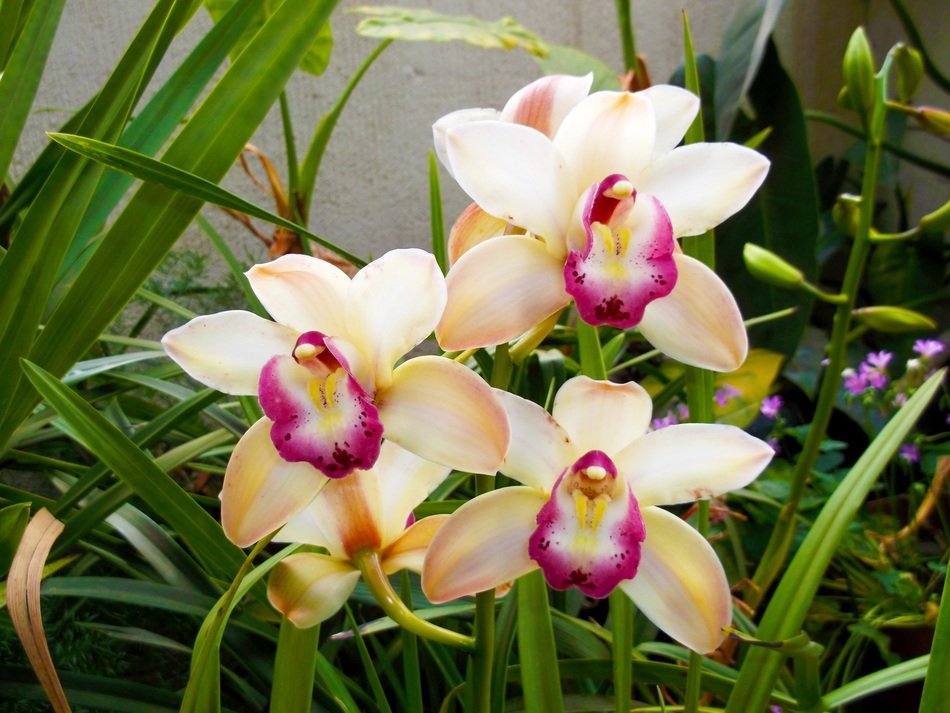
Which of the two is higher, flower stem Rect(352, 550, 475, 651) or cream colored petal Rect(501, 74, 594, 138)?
cream colored petal Rect(501, 74, 594, 138)

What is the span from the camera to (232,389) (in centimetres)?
35

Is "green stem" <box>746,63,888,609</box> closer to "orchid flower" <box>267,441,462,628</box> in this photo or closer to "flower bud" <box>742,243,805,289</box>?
"flower bud" <box>742,243,805,289</box>

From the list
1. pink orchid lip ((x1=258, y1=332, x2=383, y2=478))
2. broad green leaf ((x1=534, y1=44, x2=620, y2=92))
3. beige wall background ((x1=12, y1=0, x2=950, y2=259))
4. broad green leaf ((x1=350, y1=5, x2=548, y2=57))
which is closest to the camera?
pink orchid lip ((x1=258, y1=332, x2=383, y2=478))

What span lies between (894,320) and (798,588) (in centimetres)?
35

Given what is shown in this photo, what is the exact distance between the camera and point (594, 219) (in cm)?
36

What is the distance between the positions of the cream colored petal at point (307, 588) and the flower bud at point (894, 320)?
56cm

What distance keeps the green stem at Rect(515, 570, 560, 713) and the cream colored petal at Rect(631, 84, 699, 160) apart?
0.25 metres

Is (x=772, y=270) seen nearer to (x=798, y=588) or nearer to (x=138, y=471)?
(x=798, y=588)

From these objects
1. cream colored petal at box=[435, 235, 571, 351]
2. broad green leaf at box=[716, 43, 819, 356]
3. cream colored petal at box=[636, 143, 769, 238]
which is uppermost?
cream colored petal at box=[636, 143, 769, 238]

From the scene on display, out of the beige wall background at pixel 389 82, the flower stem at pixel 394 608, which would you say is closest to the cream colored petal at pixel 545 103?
the flower stem at pixel 394 608

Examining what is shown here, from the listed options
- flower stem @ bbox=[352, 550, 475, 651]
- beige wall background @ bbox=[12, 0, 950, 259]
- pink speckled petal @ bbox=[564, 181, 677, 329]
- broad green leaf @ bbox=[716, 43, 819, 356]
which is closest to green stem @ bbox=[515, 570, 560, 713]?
flower stem @ bbox=[352, 550, 475, 651]

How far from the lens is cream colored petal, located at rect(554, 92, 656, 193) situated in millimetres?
358

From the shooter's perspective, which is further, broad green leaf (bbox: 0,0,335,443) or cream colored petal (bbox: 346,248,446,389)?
broad green leaf (bbox: 0,0,335,443)

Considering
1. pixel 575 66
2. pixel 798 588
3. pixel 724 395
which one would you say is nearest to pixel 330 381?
pixel 798 588
